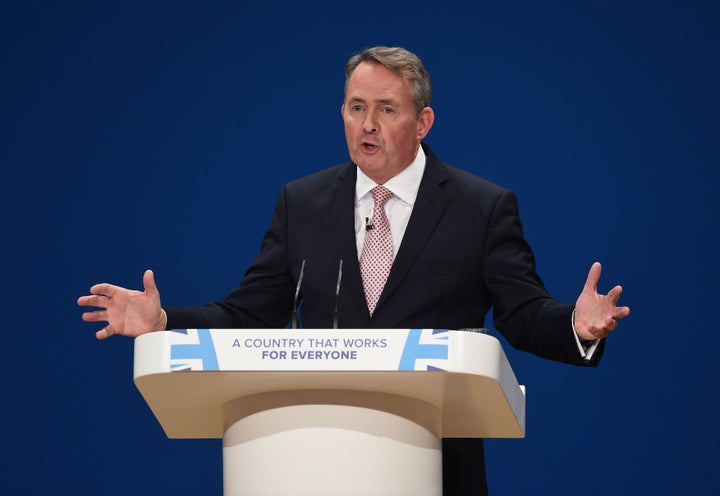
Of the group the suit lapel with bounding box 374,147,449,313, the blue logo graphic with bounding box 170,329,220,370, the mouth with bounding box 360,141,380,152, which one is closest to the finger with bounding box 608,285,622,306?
the suit lapel with bounding box 374,147,449,313

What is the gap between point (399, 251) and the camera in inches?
97.6

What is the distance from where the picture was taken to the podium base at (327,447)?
1.71 meters

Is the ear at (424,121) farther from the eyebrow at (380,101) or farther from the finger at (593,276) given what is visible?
the finger at (593,276)

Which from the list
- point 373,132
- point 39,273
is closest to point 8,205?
point 39,273

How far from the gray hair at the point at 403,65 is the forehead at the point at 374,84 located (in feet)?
0.04

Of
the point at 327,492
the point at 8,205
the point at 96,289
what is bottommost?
the point at 327,492

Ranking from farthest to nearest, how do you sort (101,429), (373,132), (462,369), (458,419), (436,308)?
(101,429) → (373,132) → (436,308) → (458,419) → (462,369)

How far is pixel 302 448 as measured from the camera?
1722mm

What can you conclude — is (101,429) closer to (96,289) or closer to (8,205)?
(8,205)

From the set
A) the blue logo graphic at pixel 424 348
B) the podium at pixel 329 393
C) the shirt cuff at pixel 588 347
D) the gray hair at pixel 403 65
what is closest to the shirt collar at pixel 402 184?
the gray hair at pixel 403 65

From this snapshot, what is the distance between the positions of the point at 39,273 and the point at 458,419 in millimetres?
2698

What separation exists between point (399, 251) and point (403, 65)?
19.3 inches

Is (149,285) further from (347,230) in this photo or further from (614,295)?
(614,295)

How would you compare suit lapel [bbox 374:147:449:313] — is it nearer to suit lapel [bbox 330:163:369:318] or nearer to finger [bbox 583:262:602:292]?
suit lapel [bbox 330:163:369:318]
